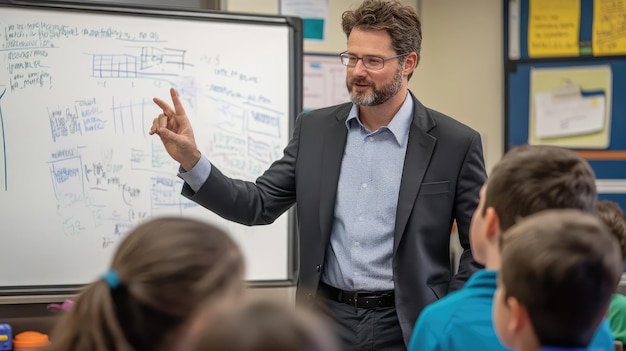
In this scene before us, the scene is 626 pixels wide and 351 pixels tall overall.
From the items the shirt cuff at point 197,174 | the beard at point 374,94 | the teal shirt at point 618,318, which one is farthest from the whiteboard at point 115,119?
the teal shirt at point 618,318

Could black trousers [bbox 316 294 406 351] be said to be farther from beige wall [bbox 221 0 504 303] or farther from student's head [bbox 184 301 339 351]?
beige wall [bbox 221 0 504 303]

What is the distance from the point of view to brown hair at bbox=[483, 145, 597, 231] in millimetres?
1535

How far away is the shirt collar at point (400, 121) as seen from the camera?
8.32ft

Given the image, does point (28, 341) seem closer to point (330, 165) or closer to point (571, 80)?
point (330, 165)

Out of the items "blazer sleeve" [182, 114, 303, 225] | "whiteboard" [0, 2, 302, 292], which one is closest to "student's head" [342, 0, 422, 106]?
"blazer sleeve" [182, 114, 303, 225]

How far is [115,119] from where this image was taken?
3.16m

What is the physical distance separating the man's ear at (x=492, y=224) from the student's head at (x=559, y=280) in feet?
1.07

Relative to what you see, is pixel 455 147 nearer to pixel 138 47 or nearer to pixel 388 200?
pixel 388 200

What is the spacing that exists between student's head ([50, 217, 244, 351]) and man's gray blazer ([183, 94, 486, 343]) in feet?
4.03

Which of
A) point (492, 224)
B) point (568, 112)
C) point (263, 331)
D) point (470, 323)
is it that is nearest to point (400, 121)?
point (492, 224)

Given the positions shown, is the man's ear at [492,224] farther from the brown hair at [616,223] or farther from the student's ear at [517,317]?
the brown hair at [616,223]

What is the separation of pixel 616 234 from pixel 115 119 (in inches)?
71.2

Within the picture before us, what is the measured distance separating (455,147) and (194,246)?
147cm

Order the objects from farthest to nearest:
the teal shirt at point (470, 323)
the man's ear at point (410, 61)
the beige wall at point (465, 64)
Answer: the beige wall at point (465, 64)
the man's ear at point (410, 61)
the teal shirt at point (470, 323)
